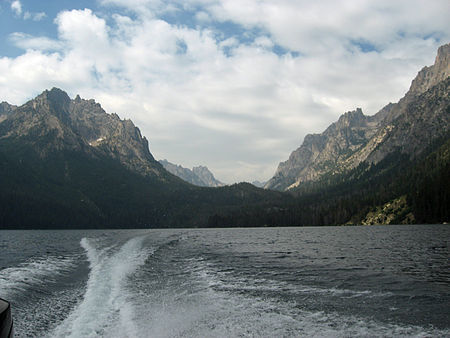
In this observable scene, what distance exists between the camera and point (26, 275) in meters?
36.6

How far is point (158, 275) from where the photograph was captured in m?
37.6

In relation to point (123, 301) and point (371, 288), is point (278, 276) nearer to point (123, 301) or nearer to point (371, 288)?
point (371, 288)

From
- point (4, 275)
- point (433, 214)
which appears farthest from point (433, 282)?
point (433, 214)

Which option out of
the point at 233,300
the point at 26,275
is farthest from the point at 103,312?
the point at 26,275

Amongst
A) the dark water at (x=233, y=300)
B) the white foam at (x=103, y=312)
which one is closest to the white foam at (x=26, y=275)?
the dark water at (x=233, y=300)

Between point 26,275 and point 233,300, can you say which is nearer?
point 233,300

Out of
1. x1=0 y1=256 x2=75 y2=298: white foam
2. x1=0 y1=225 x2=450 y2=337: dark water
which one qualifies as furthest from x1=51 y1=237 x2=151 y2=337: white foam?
x1=0 y1=256 x2=75 y2=298: white foam

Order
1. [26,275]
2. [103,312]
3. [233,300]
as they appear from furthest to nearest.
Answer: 1. [26,275]
2. [233,300]
3. [103,312]

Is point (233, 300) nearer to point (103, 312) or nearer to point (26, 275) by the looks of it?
point (103, 312)

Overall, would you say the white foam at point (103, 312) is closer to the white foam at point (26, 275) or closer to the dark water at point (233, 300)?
the dark water at point (233, 300)

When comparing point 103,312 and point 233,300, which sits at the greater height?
point 233,300

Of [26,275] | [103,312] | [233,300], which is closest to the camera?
[103,312]

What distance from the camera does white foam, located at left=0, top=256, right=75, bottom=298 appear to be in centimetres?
2996

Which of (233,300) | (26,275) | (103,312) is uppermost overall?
(233,300)
